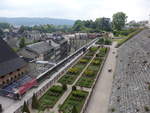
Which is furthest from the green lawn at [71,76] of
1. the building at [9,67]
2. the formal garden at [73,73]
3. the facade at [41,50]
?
the facade at [41,50]

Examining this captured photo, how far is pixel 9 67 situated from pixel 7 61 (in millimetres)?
1457

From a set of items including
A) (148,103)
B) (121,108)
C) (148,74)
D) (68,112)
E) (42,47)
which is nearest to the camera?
(148,103)

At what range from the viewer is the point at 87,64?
4325 cm

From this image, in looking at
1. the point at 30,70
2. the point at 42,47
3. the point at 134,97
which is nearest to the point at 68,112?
the point at 134,97

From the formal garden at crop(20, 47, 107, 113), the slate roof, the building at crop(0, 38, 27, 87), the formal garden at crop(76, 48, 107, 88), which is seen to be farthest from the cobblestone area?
the slate roof

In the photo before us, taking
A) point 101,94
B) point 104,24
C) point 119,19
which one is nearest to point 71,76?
point 101,94

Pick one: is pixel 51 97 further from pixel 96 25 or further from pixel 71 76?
pixel 96 25

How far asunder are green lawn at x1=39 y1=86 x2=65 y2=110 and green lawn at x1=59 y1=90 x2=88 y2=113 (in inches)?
70.6

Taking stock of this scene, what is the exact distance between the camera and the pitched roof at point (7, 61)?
31266mm

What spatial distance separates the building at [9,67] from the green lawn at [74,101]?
1367 cm

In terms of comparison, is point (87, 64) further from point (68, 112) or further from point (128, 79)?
point (68, 112)

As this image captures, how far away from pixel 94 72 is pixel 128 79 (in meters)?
10.4

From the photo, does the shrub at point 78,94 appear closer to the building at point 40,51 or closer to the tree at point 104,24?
the building at point 40,51

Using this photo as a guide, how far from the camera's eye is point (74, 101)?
25234 millimetres
